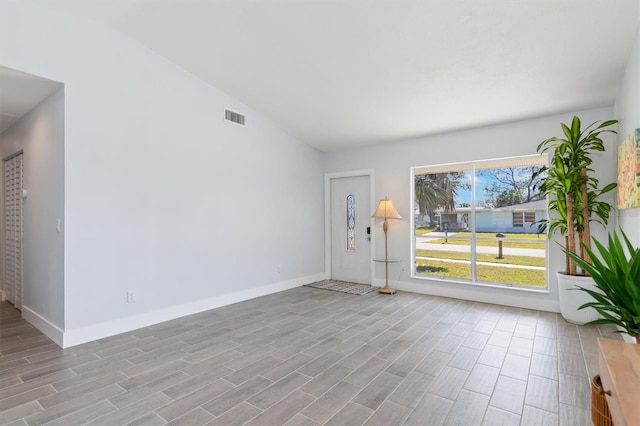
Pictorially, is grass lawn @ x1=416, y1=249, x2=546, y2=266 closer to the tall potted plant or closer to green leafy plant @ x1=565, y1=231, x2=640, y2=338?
the tall potted plant

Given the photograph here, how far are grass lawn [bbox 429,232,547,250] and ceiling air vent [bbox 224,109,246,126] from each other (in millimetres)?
3754

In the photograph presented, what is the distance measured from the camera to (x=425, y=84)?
3.84 metres

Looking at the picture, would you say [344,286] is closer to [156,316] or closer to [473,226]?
[473,226]

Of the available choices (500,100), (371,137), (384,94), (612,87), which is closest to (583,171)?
(612,87)

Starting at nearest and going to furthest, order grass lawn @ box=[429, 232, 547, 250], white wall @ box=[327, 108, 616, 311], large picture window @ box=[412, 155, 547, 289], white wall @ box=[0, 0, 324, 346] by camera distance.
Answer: white wall @ box=[0, 0, 324, 346] → white wall @ box=[327, 108, 616, 311] → grass lawn @ box=[429, 232, 547, 250] → large picture window @ box=[412, 155, 547, 289]

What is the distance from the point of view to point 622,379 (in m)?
1.29

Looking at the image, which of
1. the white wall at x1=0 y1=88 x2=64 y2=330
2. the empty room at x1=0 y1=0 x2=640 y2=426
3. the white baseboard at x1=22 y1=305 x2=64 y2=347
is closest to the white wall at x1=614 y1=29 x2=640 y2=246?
the empty room at x1=0 y1=0 x2=640 y2=426

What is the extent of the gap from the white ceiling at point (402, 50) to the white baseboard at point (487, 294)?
2.45 m

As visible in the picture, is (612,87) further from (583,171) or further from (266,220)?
(266,220)

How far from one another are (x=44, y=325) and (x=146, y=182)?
1.91 m

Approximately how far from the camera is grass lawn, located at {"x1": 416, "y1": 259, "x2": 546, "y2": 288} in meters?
4.59

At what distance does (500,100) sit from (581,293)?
2447 millimetres

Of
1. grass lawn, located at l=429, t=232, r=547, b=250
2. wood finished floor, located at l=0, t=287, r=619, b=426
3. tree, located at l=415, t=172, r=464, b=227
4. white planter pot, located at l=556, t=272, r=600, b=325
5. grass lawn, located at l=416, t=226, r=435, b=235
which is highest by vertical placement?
tree, located at l=415, t=172, r=464, b=227

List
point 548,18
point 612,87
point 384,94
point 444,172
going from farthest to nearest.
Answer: point 444,172, point 384,94, point 612,87, point 548,18
